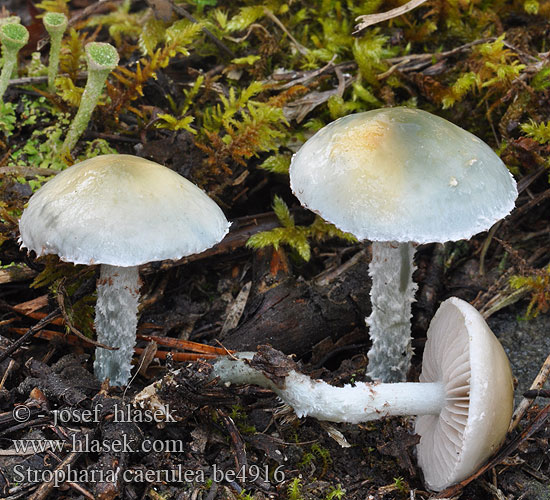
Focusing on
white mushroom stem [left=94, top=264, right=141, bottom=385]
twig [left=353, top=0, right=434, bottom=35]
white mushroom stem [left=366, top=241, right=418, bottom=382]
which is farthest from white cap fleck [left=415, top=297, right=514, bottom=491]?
twig [left=353, top=0, right=434, bottom=35]

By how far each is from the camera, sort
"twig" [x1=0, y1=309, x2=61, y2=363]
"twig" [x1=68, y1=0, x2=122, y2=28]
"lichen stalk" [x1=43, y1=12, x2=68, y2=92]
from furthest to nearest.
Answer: "twig" [x1=68, y1=0, x2=122, y2=28] < "lichen stalk" [x1=43, y1=12, x2=68, y2=92] < "twig" [x1=0, y1=309, x2=61, y2=363]

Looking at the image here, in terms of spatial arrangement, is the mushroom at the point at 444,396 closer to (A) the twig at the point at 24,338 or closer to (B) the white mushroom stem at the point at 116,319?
(B) the white mushroom stem at the point at 116,319

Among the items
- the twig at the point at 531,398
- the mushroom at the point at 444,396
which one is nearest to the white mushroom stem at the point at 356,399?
the mushroom at the point at 444,396

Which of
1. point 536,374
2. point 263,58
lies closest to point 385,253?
point 536,374

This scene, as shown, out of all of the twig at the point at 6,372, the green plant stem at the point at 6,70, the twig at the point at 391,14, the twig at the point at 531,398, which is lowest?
the twig at the point at 531,398

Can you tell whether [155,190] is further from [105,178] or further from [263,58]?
[263,58]

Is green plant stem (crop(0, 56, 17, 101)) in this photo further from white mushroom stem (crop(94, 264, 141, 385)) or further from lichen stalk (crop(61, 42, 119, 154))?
white mushroom stem (crop(94, 264, 141, 385))
